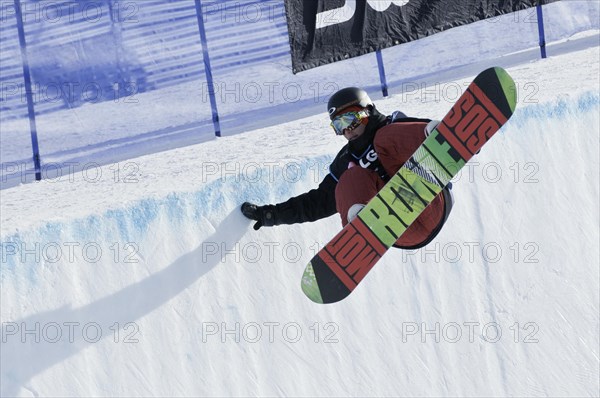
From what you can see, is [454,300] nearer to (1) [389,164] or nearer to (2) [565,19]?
(1) [389,164]

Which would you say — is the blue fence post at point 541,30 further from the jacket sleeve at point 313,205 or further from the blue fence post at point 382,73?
the jacket sleeve at point 313,205

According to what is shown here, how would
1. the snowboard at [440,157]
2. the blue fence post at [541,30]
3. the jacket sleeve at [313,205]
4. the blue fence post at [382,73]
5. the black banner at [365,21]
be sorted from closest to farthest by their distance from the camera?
the snowboard at [440,157]
the jacket sleeve at [313,205]
the black banner at [365,21]
the blue fence post at [382,73]
the blue fence post at [541,30]

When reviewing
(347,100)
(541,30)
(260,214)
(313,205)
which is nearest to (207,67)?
(260,214)

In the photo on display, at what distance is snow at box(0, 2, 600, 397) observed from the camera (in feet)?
14.7

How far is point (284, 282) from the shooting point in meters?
4.66

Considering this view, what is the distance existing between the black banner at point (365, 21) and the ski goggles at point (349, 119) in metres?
1.44

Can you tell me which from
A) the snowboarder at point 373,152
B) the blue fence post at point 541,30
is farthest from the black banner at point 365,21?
the snowboarder at point 373,152

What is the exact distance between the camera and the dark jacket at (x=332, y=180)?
3.95 m

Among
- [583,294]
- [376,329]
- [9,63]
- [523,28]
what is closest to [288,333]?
[376,329]

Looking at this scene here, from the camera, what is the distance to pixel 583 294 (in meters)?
5.02

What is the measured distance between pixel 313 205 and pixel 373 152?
1.64 feet

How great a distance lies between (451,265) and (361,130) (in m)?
1.23

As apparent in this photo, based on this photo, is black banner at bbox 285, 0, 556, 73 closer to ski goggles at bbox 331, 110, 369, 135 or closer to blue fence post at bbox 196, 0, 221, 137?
blue fence post at bbox 196, 0, 221, 137

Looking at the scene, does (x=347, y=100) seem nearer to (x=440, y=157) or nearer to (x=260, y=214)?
(x=440, y=157)
